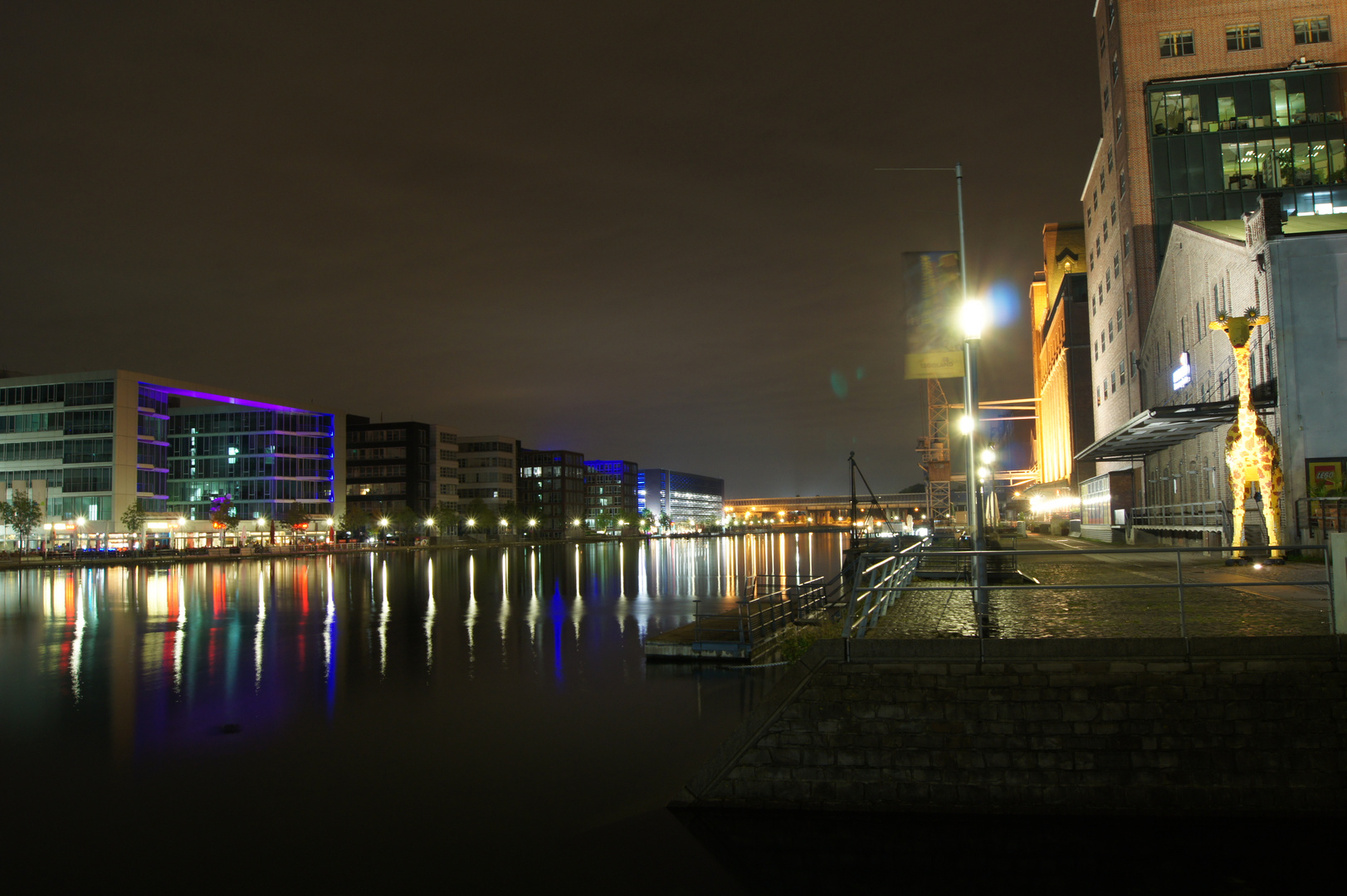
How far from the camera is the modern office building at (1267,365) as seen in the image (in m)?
29.5

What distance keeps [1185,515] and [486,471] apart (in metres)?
140

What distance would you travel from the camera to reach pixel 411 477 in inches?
6137

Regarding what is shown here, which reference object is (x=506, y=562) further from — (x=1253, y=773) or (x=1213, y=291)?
(x=1253, y=773)

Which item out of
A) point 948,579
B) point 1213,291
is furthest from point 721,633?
point 1213,291

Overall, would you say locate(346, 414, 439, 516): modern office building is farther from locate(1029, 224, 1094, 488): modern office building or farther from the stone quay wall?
the stone quay wall

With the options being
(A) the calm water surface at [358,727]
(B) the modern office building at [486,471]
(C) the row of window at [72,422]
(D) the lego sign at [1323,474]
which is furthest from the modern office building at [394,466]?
(D) the lego sign at [1323,474]

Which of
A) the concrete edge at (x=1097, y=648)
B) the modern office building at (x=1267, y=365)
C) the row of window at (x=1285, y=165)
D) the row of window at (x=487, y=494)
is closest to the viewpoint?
the concrete edge at (x=1097, y=648)

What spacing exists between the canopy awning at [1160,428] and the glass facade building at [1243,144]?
18524 mm

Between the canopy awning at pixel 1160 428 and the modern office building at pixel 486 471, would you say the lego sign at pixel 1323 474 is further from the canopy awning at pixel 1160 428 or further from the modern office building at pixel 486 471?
the modern office building at pixel 486 471

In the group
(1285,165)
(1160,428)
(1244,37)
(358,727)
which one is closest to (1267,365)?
(1160,428)

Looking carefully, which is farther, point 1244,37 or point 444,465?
point 444,465

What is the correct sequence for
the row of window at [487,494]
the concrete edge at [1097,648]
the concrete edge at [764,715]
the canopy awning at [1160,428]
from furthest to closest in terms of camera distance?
the row of window at [487,494] → the canopy awning at [1160,428] → the concrete edge at [764,715] → the concrete edge at [1097,648]

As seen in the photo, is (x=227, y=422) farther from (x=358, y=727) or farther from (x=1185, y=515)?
(x=1185, y=515)

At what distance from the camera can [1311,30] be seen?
5847 cm
